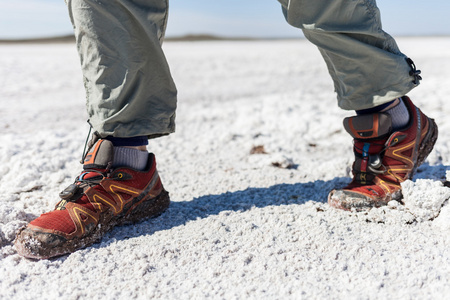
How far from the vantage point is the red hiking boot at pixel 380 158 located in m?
1.51

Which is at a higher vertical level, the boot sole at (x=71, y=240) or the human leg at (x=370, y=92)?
the human leg at (x=370, y=92)

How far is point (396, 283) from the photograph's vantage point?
42.8 inches

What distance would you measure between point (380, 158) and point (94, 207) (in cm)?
106

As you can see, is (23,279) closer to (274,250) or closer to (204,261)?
(204,261)

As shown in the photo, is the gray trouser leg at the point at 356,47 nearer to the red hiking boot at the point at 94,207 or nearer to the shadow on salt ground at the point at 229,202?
the shadow on salt ground at the point at 229,202

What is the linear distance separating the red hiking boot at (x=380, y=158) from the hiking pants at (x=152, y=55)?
0.37 ft

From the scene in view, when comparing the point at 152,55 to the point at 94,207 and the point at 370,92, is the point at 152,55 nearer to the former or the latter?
the point at 94,207

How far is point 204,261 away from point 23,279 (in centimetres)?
51

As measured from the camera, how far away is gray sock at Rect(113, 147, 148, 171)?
147 centimetres

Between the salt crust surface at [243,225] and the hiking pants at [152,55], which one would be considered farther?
the hiking pants at [152,55]

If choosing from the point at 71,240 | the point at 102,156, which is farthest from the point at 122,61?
the point at 71,240

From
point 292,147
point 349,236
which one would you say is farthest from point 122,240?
point 292,147

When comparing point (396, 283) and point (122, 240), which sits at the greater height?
point (396, 283)

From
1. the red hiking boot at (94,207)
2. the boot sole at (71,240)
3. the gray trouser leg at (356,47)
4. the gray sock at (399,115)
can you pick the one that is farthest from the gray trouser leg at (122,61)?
the gray sock at (399,115)
